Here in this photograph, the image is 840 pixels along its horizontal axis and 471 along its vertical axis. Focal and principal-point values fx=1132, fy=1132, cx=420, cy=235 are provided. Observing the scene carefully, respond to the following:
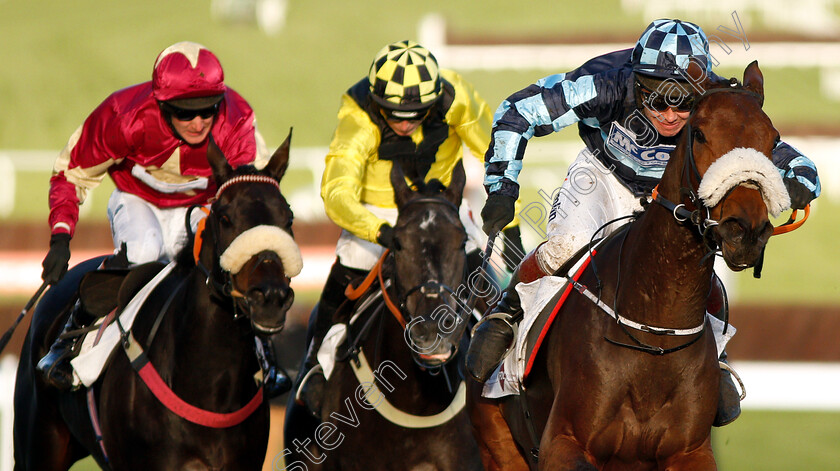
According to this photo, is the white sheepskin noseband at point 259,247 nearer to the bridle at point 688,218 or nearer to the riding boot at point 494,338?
the riding boot at point 494,338

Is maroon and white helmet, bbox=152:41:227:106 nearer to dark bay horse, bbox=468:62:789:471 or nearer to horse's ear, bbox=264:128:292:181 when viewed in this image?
horse's ear, bbox=264:128:292:181

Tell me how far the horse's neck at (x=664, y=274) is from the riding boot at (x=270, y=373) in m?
1.92

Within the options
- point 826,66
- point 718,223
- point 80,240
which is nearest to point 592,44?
point 826,66

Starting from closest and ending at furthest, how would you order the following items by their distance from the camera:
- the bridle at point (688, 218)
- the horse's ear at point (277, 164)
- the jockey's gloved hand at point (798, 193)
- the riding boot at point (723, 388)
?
the bridle at point (688, 218) < the jockey's gloved hand at point (798, 193) < the riding boot at point (723, 388) < the horse's ear at point (277, 164)

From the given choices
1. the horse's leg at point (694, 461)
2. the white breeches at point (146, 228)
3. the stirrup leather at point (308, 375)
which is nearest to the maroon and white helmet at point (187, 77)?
the white breeches at point (146, 228)

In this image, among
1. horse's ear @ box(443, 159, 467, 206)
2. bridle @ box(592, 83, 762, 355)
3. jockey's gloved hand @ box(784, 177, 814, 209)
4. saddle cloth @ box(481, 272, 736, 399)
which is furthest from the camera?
horse's ear @ box(443, 159, 467, 206)

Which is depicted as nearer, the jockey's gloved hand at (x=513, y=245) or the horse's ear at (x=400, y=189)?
the horse's ear at (x=400, y=189)

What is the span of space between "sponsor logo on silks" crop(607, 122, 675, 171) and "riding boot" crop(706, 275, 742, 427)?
0.49 m

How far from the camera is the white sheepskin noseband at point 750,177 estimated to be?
2.99 meters

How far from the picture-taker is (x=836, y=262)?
45.2 feet

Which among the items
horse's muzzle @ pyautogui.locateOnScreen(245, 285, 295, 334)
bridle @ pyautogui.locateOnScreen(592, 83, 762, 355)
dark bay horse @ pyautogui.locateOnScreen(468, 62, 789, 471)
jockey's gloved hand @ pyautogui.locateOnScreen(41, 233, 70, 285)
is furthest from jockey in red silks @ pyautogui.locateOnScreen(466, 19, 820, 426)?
jockey's gloved hand @ pyautogui.locateOnScreen(41, 233, 70, 285)

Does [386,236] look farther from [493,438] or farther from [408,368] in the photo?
[493,438]

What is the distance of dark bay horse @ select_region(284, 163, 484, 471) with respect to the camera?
4492 millimetres

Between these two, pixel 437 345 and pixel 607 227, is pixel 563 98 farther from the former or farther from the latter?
pixel 437 345
